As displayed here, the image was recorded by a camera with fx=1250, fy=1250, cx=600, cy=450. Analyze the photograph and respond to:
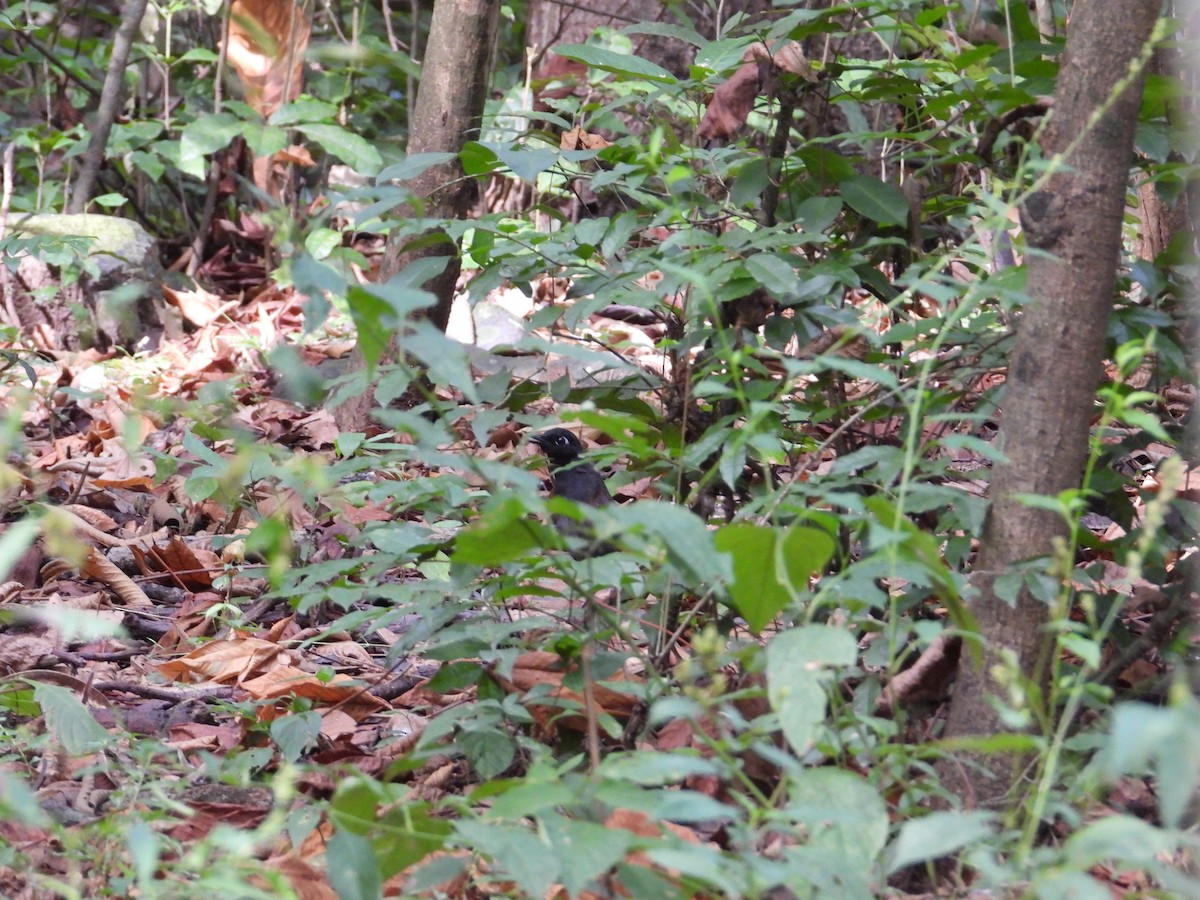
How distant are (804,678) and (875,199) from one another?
3.96ft

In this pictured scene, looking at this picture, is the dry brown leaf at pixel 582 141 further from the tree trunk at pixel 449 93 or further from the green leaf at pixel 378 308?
the green leaf at pixel 378 308

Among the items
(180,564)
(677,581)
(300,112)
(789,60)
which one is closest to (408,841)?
(677,581)

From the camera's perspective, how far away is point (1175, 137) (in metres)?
2.16

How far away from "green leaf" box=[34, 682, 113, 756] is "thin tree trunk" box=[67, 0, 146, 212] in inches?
183

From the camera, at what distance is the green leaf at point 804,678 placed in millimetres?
1322

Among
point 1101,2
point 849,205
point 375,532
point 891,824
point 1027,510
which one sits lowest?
point 891,824

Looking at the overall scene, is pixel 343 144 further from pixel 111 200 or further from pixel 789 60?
pixel 789 60

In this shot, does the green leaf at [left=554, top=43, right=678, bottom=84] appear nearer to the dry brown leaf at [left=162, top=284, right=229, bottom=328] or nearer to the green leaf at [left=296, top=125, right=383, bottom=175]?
the green leaf at [left=296, top=125, right=383, bottom=175]

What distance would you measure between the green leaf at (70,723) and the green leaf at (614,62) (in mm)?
1446

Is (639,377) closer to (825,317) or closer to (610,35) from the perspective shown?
(825,317)

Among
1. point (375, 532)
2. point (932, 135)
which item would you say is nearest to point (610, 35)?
point (932, 135)

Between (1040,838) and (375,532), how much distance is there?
45.9 inches

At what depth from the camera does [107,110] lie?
6176 millimetres

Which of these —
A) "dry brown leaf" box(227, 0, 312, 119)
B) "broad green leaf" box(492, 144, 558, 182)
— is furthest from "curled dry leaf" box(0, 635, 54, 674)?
"dry brown leaf" box(227, 0, 312, 119)
